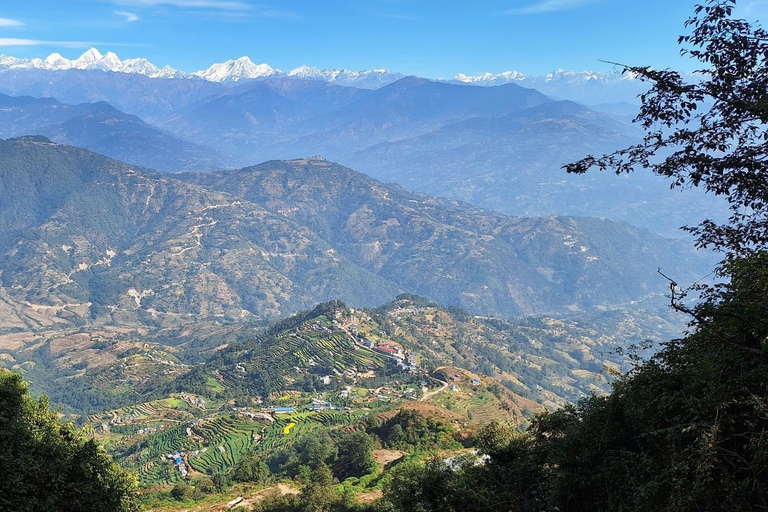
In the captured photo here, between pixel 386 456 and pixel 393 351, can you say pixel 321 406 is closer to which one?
pixel 393 351

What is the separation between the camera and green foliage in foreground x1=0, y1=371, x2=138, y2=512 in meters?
14.0

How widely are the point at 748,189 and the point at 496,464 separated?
13419 mm

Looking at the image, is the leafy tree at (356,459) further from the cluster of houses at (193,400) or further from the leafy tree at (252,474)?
the cluster of houses at (193,400)

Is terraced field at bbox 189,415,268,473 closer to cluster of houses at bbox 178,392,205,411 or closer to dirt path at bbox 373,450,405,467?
cluster of houses at bbox 178,392,205,411

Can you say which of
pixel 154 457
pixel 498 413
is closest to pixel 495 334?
pixel 498 413

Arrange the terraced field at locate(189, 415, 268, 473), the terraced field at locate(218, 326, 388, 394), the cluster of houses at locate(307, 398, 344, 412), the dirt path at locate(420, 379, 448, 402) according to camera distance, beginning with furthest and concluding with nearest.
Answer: the terraced field at locate(218, 326, 388, 394)
the cluster of houses at locate(307, 398, 344, 412)
the dirt path at locate(420, 379, 448, 402)
the terraced field at locate(189, 415, 268, 473)

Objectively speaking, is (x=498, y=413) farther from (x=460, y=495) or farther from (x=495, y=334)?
(x=495, y=334)

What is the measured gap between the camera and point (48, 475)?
1520 centimetres

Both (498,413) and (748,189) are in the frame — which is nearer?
(748,189)

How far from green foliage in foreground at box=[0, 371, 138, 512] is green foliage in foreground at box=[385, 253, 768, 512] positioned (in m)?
10.0

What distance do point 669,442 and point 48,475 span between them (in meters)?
16.9

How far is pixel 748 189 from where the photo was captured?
29.5 feet

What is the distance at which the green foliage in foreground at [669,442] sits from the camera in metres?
6.52

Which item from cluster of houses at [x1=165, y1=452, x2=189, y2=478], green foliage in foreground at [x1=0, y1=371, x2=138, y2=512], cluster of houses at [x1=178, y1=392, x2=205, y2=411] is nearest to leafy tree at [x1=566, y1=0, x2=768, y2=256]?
green foliage in foreground at [x1=0, y1=371, x2=138, y2=512]
